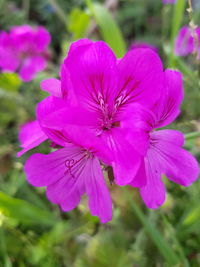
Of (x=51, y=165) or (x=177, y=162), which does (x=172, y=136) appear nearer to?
(x=177, y=162)

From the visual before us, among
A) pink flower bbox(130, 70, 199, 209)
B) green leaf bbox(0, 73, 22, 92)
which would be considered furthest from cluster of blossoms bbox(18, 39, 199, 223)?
green leaf bbox(0, 73, 22, 92)

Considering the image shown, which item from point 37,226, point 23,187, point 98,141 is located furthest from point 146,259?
point 98,141

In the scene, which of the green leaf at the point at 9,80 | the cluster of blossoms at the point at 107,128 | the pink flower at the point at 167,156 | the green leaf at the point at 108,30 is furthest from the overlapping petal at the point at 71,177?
the green leaf at the point at 9,80

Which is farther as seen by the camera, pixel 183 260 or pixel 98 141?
pixel 183 260

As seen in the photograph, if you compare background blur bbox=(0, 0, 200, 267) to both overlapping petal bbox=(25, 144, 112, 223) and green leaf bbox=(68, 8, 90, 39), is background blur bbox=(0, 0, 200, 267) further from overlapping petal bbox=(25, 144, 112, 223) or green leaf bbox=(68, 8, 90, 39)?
overlapping petal bbox=(25, 144, 112, 223)

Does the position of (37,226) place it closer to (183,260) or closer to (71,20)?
(183,260)
